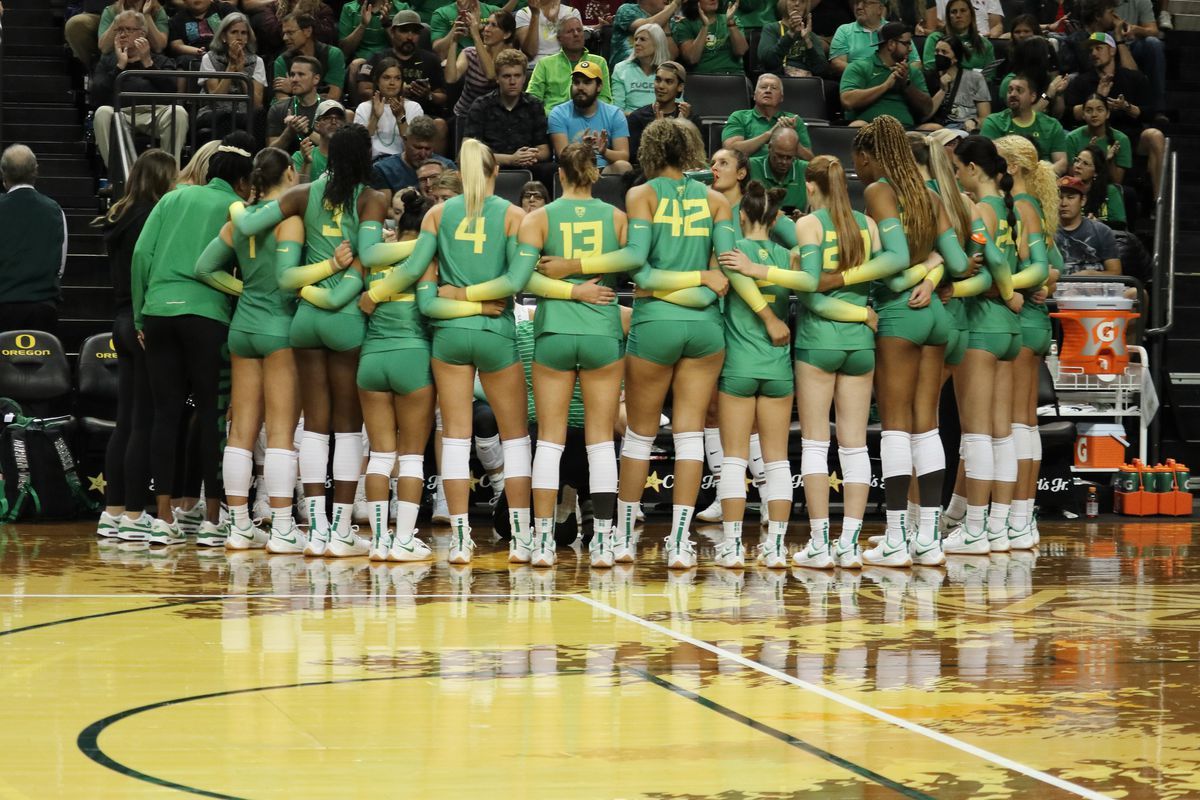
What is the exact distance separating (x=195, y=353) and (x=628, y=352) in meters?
2.22

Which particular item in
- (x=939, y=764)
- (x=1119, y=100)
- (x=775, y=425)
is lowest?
(x=939, y=764)

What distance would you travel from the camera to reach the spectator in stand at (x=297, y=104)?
11812 millimetres

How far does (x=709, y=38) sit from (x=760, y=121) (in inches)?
61.1

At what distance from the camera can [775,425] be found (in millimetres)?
7992

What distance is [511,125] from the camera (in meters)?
11.9

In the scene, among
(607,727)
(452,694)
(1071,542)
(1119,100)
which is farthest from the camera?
(1119,100)

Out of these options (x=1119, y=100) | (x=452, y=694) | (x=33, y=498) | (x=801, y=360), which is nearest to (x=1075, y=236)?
(x=1119, y=100)

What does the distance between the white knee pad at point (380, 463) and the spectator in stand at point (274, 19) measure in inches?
221

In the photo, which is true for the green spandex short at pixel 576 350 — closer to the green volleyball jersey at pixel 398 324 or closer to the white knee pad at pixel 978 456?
the green volleyball jersey at pixel 398 324

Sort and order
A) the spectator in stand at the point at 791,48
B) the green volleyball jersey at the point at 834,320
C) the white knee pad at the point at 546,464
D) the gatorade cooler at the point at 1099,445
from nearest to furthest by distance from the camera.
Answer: the green volleyball jersey at the point at 834,320 → the white knee pad at the point at 546,464 → the gatorade cooler at the point at 1099,445 → the spectator in stand at the point at 791,48

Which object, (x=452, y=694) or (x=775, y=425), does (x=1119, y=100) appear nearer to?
(x=775, y=425)

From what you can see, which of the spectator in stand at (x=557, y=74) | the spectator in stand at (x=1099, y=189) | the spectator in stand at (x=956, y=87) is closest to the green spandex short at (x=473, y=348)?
the spectator in stand at (x=557, y=74)

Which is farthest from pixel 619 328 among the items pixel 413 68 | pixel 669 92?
pixel 413 68

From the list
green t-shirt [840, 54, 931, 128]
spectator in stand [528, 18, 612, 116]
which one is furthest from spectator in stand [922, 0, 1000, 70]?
spectator in stand [528, 18, 612, 116]
